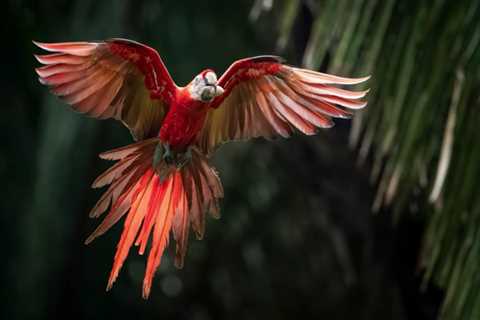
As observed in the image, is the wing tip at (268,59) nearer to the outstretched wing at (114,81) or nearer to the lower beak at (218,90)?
the lower beak at (218,90)

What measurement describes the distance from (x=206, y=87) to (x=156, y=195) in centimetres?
38

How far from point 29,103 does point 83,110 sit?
184 inches

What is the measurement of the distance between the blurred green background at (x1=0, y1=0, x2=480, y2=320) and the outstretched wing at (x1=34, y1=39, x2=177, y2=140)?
67cm

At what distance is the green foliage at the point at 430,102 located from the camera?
2.88 metres

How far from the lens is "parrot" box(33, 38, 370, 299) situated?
252cm

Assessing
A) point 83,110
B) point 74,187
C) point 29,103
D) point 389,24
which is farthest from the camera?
point 29,103

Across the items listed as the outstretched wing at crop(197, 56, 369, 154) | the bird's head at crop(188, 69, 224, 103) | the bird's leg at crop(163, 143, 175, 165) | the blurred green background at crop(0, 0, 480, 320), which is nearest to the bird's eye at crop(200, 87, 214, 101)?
the bird's head at crop(188, 69, 224, 103)

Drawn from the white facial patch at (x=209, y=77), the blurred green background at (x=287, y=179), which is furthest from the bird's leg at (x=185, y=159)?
the blurred green background at (x=287, y=179)

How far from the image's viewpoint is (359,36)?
122 inches

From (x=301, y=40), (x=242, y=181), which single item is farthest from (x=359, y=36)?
(x=242, y=181)

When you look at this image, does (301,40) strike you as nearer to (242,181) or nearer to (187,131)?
(187,131)

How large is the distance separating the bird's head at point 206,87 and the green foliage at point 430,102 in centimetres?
62

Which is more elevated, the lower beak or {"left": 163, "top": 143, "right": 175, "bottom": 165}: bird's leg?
the lower beak

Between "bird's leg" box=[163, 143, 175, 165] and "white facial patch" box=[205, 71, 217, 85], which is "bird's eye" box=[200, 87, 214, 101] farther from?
"bird's leg" box=[163, 143, 175, 165]
